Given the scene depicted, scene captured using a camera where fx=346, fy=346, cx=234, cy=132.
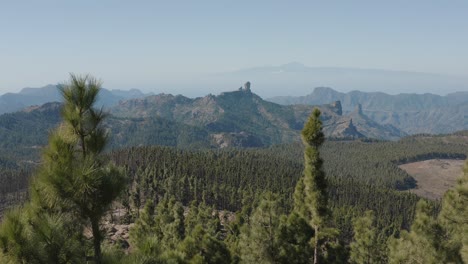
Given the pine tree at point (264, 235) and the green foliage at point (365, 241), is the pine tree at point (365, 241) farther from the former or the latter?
the pine tree at point (264, 235)

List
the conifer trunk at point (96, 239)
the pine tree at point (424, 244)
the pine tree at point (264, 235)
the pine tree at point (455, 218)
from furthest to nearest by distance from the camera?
the pine tree at point (264, 235)
the pine tree at point (424, 244)
the pine tree at point (455, 218)
the conifer trunk at point (96, 239)

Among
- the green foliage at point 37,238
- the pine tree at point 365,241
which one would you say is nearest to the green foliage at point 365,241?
the pine tree at point 365,241

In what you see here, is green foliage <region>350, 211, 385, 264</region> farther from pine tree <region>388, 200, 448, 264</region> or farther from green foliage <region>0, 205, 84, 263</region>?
green foliage <region>0, 205, 84, 263</region>

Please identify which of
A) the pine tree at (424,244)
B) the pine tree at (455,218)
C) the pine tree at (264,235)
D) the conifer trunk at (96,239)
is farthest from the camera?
the pine tree at (264,235)

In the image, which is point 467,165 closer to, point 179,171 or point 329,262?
point 329,262

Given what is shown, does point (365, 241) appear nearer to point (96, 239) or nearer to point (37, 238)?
point (96, 239)

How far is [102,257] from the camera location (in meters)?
11.7

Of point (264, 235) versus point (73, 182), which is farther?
point (264, 235)

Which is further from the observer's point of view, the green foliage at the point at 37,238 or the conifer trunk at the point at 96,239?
the conifer trunk at the point at 96,239

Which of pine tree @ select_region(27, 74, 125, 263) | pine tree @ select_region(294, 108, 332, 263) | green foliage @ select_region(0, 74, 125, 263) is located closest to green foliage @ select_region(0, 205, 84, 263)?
green foliage @ select_region(0, 74, 125, 263)

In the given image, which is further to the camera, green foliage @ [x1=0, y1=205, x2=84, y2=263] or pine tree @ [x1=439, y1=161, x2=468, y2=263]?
pine tree @ [x1=439, y1=161, x2=468, y2=263]

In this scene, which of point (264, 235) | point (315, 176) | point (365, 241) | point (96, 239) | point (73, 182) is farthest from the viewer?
point (365, 241)

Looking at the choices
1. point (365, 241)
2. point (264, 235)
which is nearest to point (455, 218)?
point (264, 235)

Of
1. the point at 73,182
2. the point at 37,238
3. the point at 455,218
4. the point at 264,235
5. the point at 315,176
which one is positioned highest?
the point at 73,182
